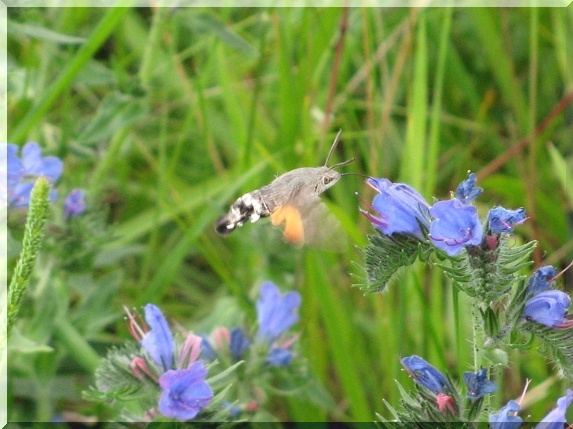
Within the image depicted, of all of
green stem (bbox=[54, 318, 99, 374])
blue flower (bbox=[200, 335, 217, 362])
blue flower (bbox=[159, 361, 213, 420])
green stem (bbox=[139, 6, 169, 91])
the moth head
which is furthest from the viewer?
green stem (bbox=[139, 6, 169, 91])

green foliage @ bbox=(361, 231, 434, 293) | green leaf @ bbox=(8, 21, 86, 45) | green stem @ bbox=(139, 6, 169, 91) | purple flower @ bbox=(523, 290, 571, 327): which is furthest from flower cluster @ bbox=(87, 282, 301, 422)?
green stem @ bbox=(139, 6, 169, 91)

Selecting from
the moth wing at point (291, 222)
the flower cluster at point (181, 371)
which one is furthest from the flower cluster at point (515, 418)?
the moth wing at point (291, 222)

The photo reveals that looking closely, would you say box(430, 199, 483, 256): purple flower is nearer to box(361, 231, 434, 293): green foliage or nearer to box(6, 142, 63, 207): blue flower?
box(361, 231, 434, 293): green foliage

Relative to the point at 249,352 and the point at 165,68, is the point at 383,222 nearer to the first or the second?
the point at 249,352

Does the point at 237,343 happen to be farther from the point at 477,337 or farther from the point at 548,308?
the point at 548,308

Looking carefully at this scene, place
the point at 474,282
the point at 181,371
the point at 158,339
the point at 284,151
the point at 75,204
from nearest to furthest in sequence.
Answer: the point at 474,282 → the point at 181,371 → the point at 158,339 → the point at 75,204 → the point at 284,151

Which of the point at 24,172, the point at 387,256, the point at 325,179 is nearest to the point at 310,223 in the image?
the point at 325,179
